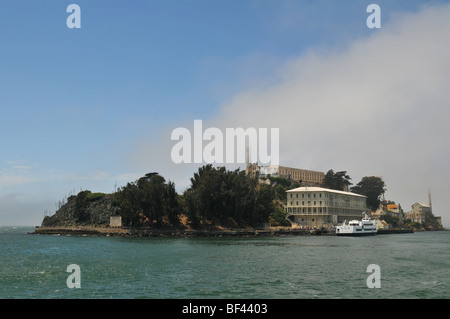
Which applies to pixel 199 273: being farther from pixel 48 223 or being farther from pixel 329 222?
pixel 48 223

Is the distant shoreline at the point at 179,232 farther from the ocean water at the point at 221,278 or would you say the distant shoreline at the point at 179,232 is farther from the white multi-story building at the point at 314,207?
the ocean water at the point at 221,278

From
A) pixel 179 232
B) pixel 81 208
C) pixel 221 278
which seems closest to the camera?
pixel 221 278

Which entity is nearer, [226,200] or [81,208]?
[226,200]

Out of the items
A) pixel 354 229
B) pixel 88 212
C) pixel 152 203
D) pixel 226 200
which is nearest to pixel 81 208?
pixel 88 212

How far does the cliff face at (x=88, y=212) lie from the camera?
6029 inches

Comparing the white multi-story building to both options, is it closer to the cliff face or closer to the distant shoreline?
the distant shoreline

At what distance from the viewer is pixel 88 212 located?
6289 inches

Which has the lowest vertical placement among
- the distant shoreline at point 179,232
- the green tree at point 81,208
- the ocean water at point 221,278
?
the distant shoreline at point 179,232

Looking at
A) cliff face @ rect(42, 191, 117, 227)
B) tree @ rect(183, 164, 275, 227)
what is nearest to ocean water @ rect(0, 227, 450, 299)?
tree @ rect(183, 164, 275, 227)

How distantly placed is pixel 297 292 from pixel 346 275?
11.4 metres

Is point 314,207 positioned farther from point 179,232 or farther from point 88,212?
point 88,212

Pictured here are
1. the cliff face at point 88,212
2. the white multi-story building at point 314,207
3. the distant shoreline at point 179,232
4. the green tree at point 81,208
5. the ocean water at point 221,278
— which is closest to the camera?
the ocean water at point 221,278

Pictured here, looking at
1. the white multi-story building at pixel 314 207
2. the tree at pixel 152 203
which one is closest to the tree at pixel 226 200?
the tree at pixel 152 203
